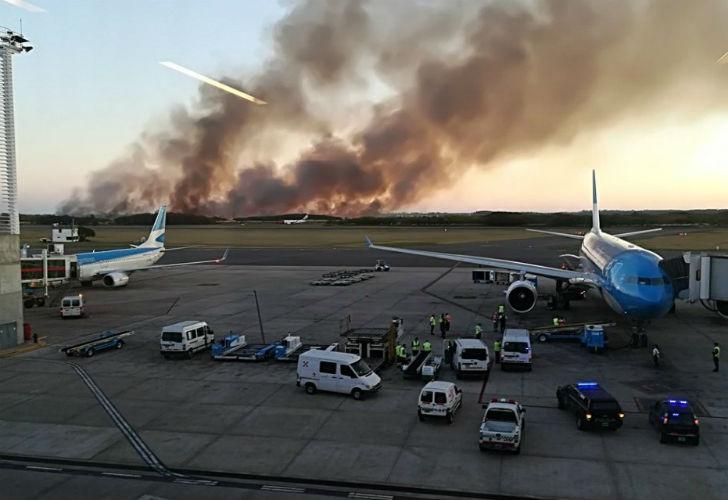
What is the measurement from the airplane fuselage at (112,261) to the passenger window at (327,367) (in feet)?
148

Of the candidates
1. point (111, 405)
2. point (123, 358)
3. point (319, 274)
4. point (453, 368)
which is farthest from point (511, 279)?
point (111, 405)

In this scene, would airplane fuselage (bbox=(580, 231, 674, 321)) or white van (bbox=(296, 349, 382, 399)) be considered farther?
airplane fuselage (bbox=(580, 231, 674, 321))

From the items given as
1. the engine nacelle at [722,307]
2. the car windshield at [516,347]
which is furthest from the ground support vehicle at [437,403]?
the engine nacelle at [722,307]

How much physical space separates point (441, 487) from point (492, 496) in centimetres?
139

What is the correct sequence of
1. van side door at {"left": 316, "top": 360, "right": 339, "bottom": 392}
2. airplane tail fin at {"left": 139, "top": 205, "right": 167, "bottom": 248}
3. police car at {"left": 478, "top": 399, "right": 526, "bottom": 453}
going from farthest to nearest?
1. airplane tail fin at {"left": 139, "top": 205, "right": 167, "bottom": 248}
2. van side door at {"left": 316, "top": 360, "right": 339, "bottom": 392}
3. police car at {"left": 478, "top": 399, "right": 526, "bottom": 453}

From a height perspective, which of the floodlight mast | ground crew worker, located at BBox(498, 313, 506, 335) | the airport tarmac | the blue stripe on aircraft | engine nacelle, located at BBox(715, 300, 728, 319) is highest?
the floodlight mast

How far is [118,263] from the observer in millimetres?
64938

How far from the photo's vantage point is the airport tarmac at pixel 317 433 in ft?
53.6

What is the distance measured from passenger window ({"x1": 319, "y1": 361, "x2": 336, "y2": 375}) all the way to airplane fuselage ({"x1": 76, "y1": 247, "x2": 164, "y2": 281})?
44983 mm

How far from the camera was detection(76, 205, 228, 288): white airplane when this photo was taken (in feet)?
203

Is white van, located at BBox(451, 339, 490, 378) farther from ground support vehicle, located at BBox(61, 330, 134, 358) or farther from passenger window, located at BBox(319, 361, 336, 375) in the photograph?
ground support vehicle, located at BBox(61, 330, 134, 358)

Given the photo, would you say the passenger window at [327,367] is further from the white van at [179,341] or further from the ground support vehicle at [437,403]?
the white van at [179,341]

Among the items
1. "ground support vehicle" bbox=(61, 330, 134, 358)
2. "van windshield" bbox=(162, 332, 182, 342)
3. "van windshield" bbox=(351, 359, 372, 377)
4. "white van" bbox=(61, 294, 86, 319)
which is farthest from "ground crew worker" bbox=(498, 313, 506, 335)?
"white van" bbox=(61, 294, 86, 319)

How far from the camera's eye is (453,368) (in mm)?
28953
